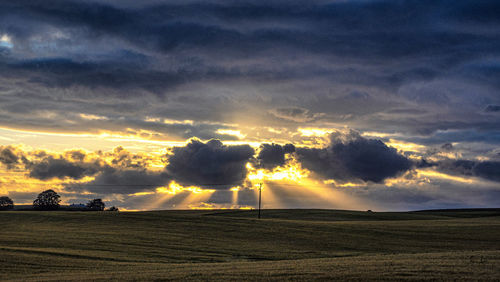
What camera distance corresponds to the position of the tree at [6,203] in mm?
154250

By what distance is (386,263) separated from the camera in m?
26.4

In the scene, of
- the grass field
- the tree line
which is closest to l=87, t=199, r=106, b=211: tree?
the tree line

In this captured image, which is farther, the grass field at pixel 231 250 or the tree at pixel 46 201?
the tree at pixel 46 201

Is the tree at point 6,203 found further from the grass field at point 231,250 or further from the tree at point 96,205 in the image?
the grass field at point 231,250

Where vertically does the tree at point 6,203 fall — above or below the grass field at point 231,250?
above

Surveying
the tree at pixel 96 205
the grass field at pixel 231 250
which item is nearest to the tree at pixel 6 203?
the tree at pixel 96 205

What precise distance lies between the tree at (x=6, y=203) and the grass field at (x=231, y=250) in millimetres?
78064

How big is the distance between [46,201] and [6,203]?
16952 mm

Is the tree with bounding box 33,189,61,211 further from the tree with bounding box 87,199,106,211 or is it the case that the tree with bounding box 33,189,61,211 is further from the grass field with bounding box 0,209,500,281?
the grass field with bounding box 0,209,500,281

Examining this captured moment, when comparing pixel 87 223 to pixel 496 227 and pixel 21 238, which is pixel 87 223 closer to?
pixel 21 238

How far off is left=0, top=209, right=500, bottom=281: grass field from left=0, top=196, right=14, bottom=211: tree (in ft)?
256

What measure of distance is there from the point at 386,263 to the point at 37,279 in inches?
789

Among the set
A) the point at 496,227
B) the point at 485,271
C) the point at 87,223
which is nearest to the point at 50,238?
the point at 87,223

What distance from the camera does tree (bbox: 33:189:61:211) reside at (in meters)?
149
